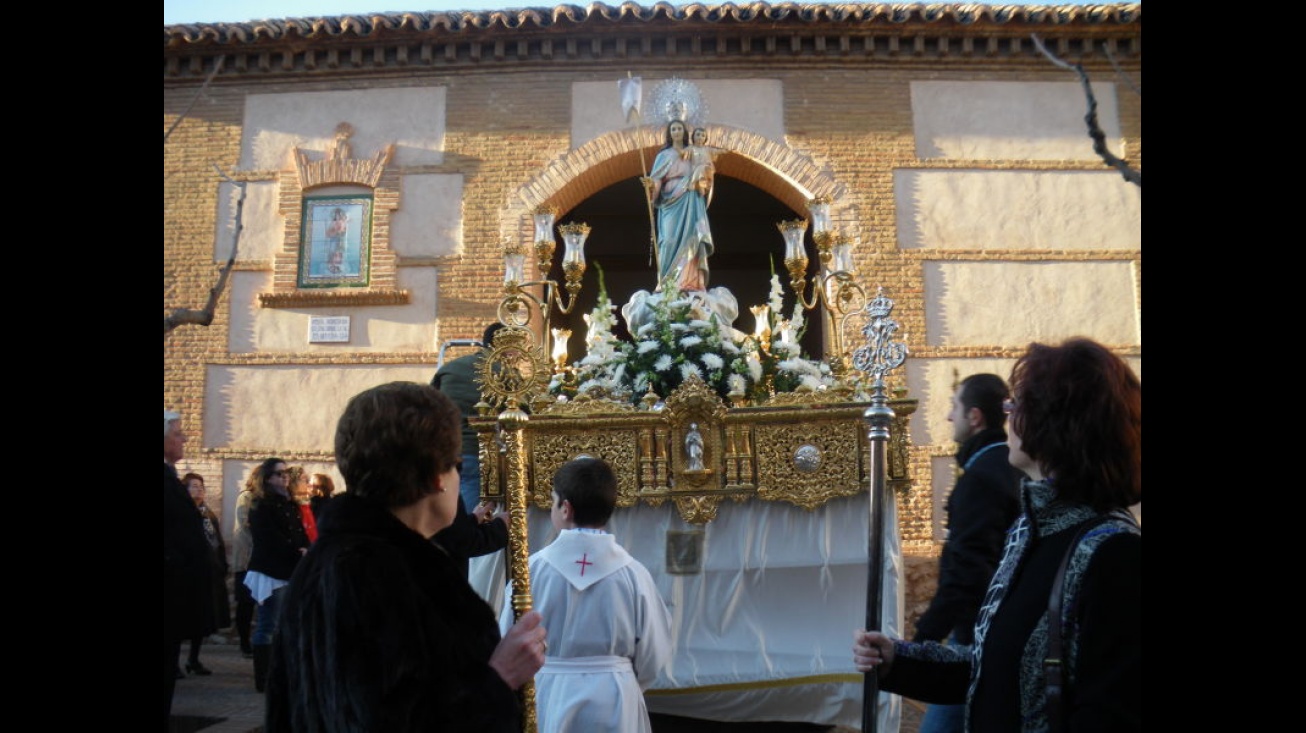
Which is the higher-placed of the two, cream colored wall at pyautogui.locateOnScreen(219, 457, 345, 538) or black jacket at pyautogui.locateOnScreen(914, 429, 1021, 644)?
black jacket at pyautogui.locateOnScreen(914, 429, 1021, 644)

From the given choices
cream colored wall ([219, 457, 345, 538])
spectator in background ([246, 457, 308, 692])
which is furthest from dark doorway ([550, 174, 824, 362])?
spectator in background ([246, 457, 308, 692])

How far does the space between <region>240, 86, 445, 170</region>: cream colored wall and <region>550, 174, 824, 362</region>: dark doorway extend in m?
3.25

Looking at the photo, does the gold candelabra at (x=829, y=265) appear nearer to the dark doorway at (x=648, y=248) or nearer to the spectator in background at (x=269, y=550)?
the spectator in background at (x=269, y=550)

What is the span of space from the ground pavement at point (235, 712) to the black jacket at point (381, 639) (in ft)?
11.5

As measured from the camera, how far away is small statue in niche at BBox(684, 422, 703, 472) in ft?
17.5

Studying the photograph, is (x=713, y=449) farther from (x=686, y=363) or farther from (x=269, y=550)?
(x=269, y=550)

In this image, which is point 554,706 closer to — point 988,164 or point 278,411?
point 278,411

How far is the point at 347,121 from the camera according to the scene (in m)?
12.0

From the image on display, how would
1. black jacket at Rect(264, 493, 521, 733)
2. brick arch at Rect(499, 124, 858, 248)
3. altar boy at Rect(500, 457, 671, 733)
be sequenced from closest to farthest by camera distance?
black jacket at Rect(264, 493, 521, 733) < altar boy at Rect(500, 457, 671, 733) < brick arch at Rect(499, 124, 858, 248)

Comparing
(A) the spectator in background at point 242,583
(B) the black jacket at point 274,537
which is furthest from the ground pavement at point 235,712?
(B) the black jacket at point 274,537

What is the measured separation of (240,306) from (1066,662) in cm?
1153

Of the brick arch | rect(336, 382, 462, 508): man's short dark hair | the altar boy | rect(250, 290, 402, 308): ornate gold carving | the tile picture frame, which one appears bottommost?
the altar boy

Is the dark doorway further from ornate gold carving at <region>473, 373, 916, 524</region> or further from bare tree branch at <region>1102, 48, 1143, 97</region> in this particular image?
ornate gold carving at <region>473, 373, 916, 524</region>

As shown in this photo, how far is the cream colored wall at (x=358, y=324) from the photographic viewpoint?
37.8ft
